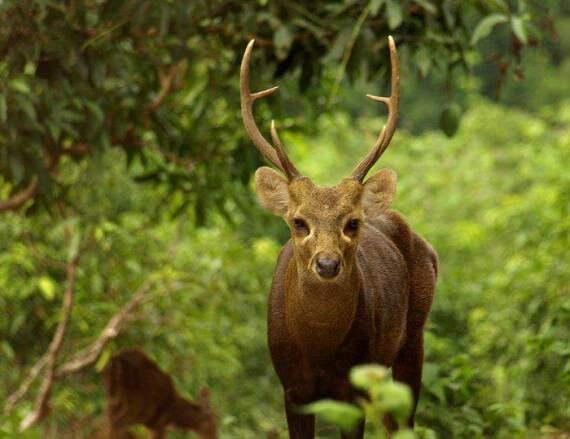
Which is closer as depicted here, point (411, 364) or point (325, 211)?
point (325, 211)

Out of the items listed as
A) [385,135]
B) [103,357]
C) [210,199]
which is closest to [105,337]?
[103,357]

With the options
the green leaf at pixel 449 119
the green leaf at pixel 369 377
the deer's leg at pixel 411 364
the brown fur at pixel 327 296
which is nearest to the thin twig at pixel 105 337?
the green leaf at pixel 449 119

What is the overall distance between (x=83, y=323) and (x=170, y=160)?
77.2 inches

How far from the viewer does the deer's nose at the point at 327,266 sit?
16.9ft

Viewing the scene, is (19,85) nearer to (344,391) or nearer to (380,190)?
(380,190)

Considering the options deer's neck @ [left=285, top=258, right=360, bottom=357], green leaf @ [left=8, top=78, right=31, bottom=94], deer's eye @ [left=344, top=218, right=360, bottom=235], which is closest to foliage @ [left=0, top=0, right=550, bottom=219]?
green leaf @ [left=8, top=78, right=31, bottom=94]

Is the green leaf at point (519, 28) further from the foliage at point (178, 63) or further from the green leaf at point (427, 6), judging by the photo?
the green leaf at point (427, 6)

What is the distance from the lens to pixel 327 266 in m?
5.14

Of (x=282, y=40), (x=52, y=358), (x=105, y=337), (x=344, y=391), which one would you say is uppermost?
(x=282, y=40)

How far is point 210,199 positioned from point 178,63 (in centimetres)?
118

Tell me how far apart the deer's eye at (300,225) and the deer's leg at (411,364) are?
122 centimetres

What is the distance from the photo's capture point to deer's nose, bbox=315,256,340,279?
5.14 metres

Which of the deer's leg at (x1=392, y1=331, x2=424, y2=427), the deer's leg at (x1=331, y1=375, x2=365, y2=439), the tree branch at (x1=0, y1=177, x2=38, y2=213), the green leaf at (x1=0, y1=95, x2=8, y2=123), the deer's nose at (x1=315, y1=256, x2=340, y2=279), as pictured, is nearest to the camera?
the deer's nose at (x1=315, y1=256, x2=340, y2=279)

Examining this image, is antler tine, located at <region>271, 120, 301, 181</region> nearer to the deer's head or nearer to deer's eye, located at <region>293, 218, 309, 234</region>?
the deer's head
